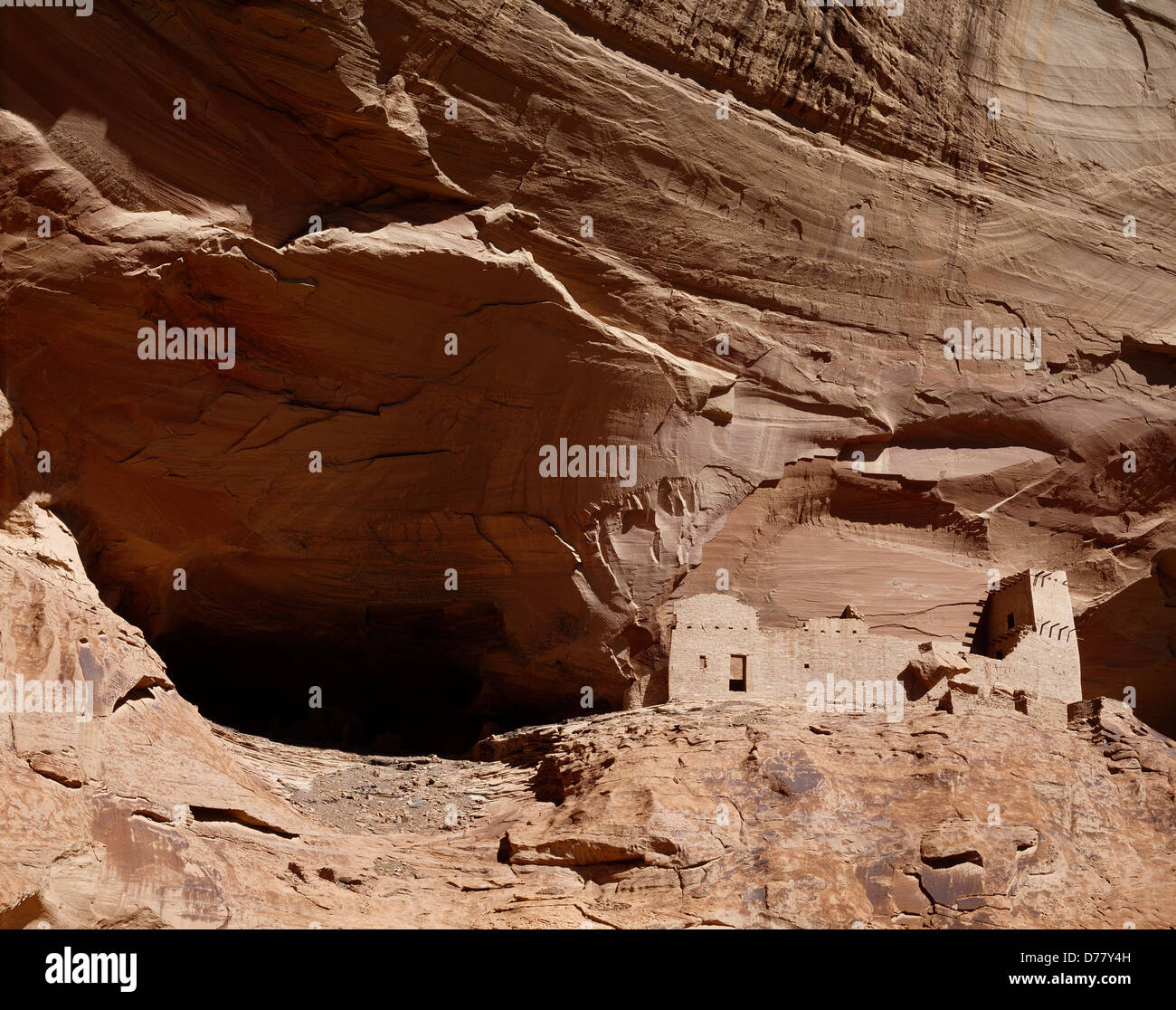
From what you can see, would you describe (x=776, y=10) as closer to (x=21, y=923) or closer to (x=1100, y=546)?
(x=1100, y=546)

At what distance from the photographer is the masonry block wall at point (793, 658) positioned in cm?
1562

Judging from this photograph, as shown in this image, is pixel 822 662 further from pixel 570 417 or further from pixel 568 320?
pixel 568 320

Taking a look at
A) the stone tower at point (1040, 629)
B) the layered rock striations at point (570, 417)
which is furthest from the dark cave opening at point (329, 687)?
the stone tower at point (1040, 629)

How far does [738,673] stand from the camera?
15.7m

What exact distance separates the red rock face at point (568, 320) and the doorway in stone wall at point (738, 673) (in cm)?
109

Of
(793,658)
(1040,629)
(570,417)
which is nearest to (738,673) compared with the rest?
(793,658)

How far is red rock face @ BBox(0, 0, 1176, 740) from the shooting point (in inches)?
563

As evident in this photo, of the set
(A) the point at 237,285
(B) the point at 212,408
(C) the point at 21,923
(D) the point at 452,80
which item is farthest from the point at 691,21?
(C) the point at 21,923

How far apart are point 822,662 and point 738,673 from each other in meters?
1.08

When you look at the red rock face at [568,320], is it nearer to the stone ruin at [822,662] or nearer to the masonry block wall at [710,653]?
the masonry block wall at [710,653]

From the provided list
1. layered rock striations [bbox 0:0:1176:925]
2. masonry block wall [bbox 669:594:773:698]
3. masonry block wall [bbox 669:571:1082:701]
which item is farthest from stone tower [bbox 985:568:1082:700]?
masonry block wall [bbox 669:594:773:698]

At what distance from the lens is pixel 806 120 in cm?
1627

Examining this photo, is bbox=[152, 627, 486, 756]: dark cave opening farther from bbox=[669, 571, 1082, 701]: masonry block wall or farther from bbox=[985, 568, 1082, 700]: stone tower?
bbox=[985, 568, 1082, 700]: stone tower

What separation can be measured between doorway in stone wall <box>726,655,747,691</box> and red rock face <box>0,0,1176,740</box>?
109 cm
